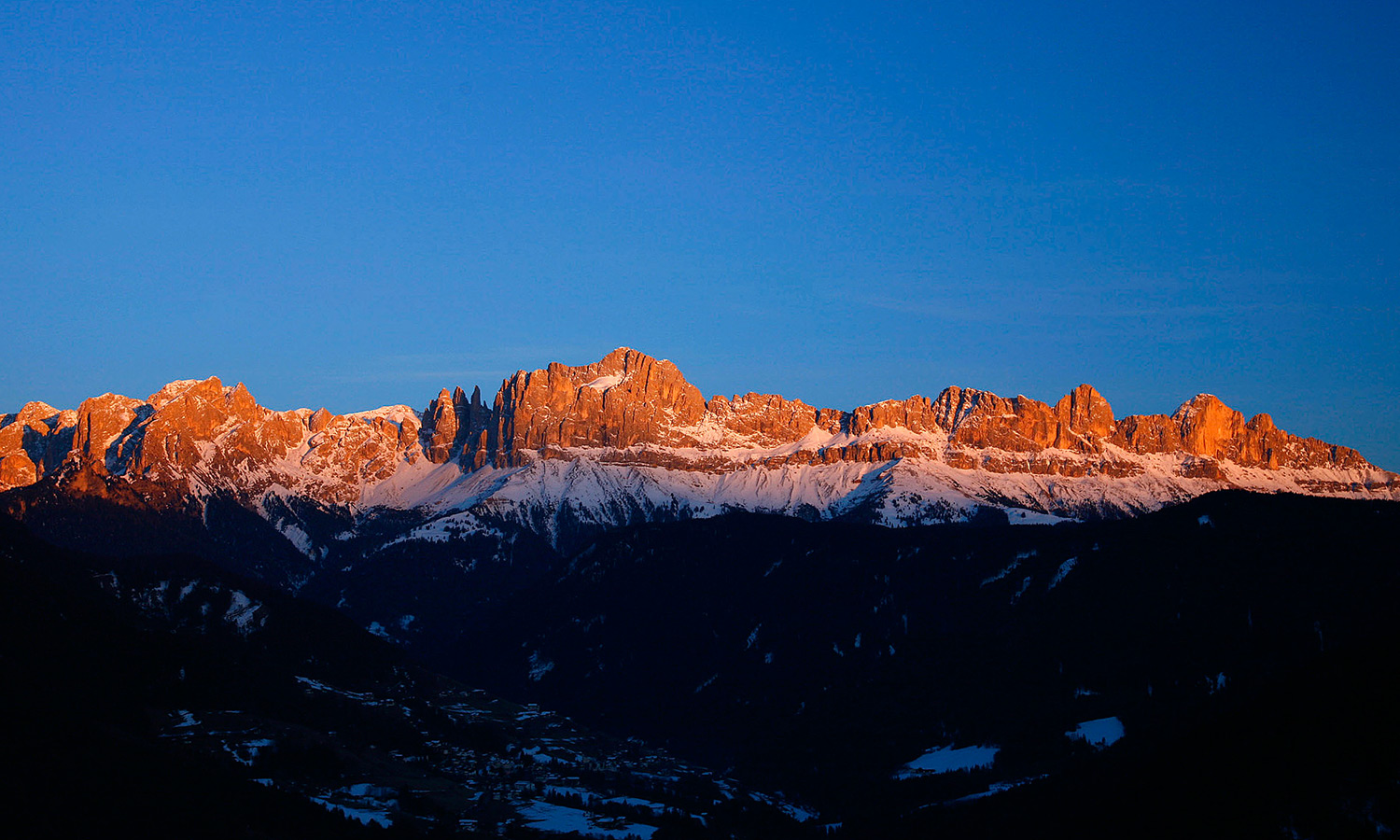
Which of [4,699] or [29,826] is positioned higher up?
[4,699]

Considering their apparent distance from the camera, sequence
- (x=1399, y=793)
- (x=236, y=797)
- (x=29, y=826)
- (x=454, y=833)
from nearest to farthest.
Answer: (x=1399, y=793), (x=29, y=826), (x=236, y=797), (x=454, y=833)

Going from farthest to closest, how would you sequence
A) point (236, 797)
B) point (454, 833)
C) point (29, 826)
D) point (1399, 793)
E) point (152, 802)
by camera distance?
point (454, 833), point (236, 797), point (152, 802), point (29, 826), point (1399, 793)

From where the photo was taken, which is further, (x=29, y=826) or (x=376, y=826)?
(x=376, y=826)

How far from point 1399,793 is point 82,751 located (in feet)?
488

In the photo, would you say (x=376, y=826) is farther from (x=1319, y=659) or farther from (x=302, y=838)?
(x=1319, y=659)

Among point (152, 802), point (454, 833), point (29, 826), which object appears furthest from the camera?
point (454, 833)

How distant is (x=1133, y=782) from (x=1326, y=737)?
26.9 m

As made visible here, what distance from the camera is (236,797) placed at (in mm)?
186875

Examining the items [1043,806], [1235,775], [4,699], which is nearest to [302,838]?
[4,699]

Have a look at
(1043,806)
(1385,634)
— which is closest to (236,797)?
(1043,806)

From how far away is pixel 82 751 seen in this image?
602 feet

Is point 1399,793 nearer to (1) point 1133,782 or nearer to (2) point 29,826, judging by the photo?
(1) point 1133,782

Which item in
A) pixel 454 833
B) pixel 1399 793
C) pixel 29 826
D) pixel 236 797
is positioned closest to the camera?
pixel 1399 793

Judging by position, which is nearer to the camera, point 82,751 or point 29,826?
point 29,826
